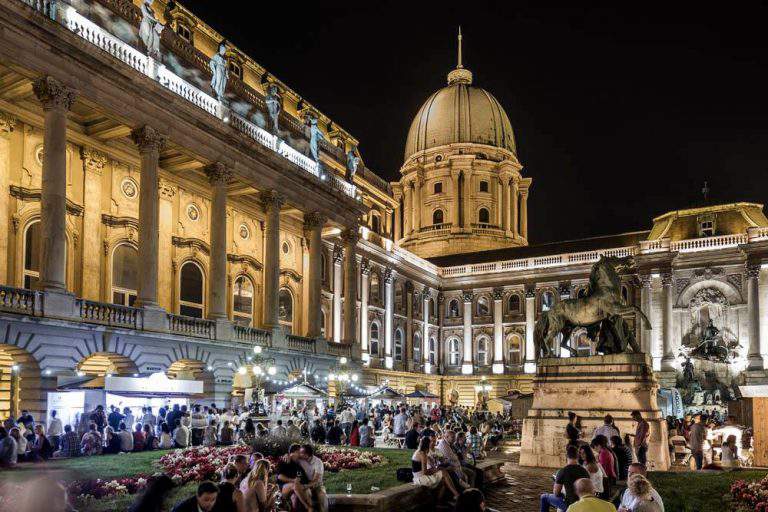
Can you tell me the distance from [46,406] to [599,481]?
749 inches

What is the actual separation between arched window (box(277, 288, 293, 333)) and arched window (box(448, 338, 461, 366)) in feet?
93.8

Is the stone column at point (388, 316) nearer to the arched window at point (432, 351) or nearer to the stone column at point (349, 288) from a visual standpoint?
the arched window at point (432, 351)

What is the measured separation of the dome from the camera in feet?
305

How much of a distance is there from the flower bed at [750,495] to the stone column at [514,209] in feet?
257

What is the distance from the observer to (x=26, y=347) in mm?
24281

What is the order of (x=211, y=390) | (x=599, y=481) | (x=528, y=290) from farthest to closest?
(x=528, y=290), (x=211, y=390), (x=599, y=481)

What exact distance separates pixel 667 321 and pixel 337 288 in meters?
27.5

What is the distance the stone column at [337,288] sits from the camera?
173 ft

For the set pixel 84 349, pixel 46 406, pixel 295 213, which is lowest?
pixel 46 406

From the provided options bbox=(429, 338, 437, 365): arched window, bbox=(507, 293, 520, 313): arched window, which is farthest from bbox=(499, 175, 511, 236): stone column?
bbox=(429, 338, 437, 365): arched window

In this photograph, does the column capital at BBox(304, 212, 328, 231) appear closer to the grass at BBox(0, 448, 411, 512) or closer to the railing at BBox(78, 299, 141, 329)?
the railing at BBox(78, 299, 141, 329)

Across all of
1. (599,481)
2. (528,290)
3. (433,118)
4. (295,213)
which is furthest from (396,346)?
(599,481)

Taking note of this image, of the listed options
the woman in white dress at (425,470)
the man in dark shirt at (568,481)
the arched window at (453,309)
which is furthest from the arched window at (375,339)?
the man in dark shirt at (568,481)

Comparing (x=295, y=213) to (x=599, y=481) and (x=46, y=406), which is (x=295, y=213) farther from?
(x=599, y=481)
